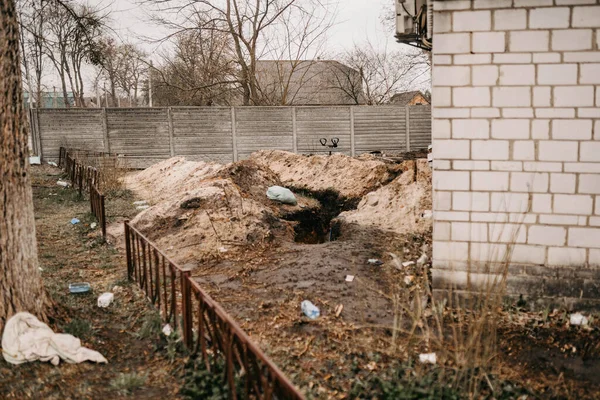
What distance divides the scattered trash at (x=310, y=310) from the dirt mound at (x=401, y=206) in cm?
337

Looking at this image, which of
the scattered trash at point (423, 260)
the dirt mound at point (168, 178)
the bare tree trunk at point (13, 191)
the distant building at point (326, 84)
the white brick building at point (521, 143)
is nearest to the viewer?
the bare tree trunk at point (13, 191)

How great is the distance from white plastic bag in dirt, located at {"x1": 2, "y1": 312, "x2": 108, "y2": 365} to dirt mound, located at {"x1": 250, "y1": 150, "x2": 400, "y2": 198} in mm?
8089

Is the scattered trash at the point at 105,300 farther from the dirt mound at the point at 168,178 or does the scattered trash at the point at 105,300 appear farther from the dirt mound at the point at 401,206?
the dirt mound at the point at 168,178

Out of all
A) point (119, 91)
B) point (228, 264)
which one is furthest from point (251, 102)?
point (119, 91)

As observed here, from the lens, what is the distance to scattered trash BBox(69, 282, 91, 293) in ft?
18.8

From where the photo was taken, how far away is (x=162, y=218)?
8.59m

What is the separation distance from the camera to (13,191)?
421cm

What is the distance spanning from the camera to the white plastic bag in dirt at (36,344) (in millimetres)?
3899

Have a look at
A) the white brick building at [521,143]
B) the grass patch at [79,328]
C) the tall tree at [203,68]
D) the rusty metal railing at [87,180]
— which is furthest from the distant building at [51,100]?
the white brick building at [521,143]

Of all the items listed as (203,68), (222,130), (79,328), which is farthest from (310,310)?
(203,68)

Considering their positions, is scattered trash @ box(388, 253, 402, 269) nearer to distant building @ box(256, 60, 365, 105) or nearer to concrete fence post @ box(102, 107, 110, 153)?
concrete fence post @ box(102, 107, 110, 153)

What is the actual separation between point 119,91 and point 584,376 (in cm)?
4701

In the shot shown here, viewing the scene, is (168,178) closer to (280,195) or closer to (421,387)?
(280,195)

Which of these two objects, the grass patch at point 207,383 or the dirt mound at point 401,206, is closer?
the grass patch at point 207,383
